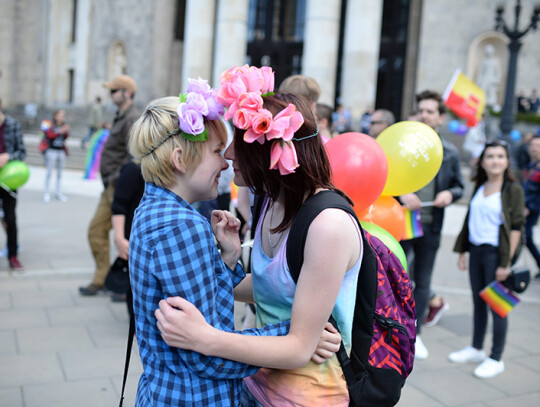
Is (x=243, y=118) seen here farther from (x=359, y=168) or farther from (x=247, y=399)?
(x=359, y=168)

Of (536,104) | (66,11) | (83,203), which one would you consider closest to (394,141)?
(83,203)

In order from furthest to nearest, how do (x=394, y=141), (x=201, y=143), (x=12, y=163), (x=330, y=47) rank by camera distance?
(x=330, y=47) < (x=12, y=163) < (x=394, y=141) < (x=201, y=143)

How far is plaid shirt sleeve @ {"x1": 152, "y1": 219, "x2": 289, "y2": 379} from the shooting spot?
1.52 meters

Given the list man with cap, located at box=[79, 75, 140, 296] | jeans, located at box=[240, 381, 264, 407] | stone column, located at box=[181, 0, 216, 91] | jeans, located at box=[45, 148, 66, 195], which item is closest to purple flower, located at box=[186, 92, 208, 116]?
jeans, located at box=[240, 381, 264, 407]

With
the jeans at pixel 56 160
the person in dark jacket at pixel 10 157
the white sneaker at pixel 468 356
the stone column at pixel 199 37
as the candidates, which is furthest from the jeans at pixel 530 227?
the stone column at pixel 199 37

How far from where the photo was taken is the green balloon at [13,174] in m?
6.30

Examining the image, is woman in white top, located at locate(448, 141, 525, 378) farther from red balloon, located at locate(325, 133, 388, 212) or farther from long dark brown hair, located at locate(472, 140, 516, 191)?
red balloon, located at locate(325, 133, 388, 212)

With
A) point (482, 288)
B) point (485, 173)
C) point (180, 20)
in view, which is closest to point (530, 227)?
point (485, 173)

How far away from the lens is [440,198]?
4910mm

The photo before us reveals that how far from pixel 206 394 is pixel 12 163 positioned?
5708 mm

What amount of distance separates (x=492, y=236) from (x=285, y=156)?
3659 millimetres

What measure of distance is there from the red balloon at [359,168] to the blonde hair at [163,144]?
991mm

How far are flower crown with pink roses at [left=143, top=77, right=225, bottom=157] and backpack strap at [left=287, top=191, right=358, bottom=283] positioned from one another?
0.39m

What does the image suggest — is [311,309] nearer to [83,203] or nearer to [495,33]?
[83,203]
